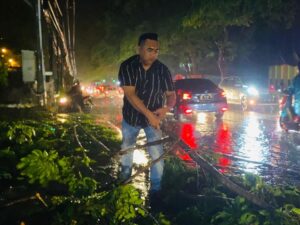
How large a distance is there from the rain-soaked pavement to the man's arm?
4.11 feet

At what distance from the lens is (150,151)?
4887 mm

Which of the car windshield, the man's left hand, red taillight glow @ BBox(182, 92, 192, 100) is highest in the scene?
the car windshield

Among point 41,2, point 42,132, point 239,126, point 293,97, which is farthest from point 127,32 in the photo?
point 42,132

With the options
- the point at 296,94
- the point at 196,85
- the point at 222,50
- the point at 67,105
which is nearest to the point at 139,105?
the point at 296,94

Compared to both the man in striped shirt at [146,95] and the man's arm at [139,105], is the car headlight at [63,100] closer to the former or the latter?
the man in striped shirt at [146,95]

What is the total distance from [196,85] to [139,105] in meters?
11.4

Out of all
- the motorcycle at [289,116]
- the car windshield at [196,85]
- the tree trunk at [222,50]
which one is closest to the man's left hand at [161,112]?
the motorcycle at [289,116]

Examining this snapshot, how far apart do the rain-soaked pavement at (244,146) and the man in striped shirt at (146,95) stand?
0.77 metres

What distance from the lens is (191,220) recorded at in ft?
13.2

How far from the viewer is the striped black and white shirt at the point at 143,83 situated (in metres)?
4.71

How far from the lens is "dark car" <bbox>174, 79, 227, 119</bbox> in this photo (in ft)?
48.7

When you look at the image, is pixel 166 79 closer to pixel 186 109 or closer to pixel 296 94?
pixel 296 94

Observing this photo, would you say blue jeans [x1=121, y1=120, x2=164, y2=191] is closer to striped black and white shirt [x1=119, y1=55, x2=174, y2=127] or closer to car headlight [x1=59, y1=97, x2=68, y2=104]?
striped black and white shirt [x1=119, y1=55, x2=174, y2=127]

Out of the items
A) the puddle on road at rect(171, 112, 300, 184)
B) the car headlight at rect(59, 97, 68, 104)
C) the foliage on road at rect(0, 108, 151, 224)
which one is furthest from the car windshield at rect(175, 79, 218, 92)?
the foliage on road at rect(0, 108, 151, 224)
